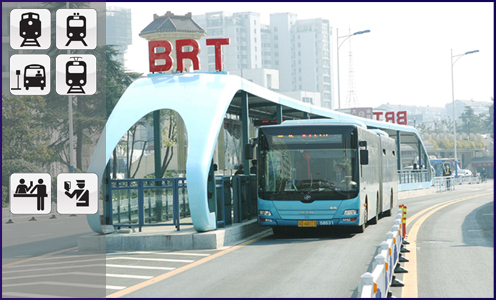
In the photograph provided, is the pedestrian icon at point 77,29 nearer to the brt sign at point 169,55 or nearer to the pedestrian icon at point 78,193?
the pedestrian icon at point 78,193

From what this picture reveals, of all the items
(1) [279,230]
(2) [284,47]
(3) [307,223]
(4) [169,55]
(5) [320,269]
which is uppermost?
(2) [284,47]

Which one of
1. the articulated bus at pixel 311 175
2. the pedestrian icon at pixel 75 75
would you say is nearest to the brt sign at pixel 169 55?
the articulated bus at pixel 311 175

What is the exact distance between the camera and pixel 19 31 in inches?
281

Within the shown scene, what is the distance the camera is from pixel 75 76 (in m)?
7.68

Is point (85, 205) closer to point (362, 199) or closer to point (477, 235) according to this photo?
point (362, 199)

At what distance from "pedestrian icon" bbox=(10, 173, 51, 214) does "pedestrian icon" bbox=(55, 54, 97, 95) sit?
0.97 m

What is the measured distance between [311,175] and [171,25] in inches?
1778

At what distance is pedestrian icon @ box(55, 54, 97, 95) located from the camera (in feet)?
24.7

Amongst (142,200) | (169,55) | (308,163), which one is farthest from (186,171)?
(169,55)

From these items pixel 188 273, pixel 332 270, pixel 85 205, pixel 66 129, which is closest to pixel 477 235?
pixel 332 270

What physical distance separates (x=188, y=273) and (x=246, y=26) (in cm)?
15936

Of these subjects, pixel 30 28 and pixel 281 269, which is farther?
pixel 281 269

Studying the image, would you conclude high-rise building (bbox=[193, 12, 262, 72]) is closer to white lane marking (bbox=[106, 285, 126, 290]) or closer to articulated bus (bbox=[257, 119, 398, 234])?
articulated bus (bbox=[257, 119, 398, 234])

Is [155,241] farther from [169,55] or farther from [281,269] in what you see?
[169,55]
